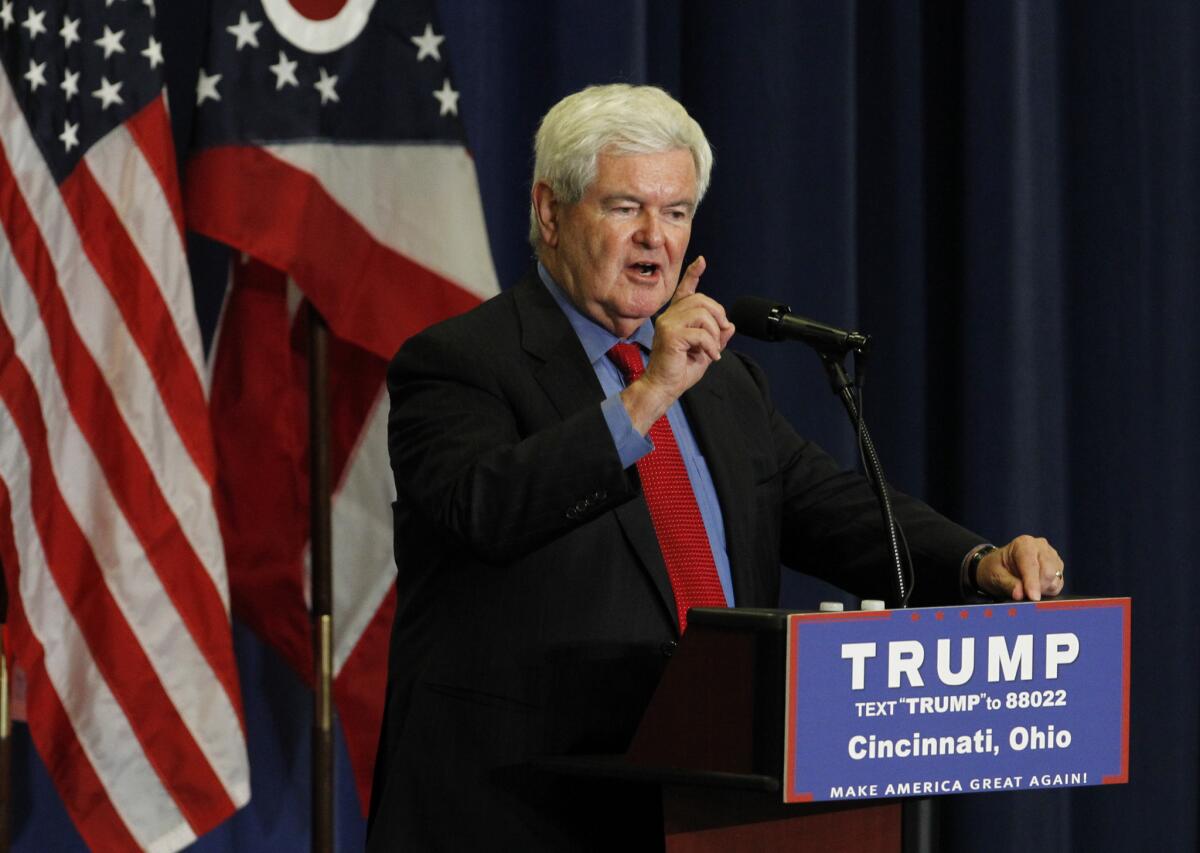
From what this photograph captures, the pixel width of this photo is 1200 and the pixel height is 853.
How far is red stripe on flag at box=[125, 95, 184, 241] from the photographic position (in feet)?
10.4

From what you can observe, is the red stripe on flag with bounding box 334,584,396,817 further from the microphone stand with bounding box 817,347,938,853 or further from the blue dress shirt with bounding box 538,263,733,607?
the microphone stand with bounding box 817,347,938,853

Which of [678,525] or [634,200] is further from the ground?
[634,200]

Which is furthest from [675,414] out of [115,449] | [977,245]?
[977,245]

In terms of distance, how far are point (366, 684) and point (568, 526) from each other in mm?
1681

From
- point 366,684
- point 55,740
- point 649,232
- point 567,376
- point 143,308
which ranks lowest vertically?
point 55,740

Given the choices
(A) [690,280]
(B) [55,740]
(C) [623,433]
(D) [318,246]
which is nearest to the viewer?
(C) [623,433]

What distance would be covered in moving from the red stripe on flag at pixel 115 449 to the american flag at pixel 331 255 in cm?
30

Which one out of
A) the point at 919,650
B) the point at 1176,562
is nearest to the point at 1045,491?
the point at 1176,562

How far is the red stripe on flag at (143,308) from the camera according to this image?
124 inches

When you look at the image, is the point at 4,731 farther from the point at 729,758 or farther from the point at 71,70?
the point at 729,758

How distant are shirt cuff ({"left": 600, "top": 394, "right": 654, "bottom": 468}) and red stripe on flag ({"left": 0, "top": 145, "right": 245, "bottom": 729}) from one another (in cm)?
155

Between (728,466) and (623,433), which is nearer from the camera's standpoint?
(623,433)

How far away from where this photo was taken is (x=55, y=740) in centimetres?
312

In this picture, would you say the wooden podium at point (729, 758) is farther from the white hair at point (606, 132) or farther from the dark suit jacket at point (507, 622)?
the white hair at point (606, 132)
